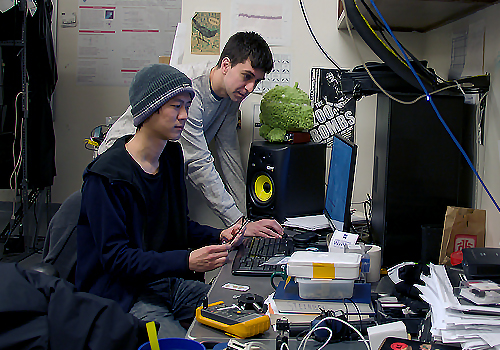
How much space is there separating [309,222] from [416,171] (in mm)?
569

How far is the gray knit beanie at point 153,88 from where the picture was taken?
1274 mm

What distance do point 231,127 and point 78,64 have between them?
79.1 inches

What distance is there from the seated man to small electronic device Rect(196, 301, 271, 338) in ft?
0.92

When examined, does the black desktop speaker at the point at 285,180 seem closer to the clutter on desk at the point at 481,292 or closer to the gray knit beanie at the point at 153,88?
the gray knit beanie at the point at 153,88

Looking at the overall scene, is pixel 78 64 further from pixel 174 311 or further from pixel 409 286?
pixel 409 286

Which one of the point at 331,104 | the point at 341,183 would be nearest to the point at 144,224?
the point at 341,183

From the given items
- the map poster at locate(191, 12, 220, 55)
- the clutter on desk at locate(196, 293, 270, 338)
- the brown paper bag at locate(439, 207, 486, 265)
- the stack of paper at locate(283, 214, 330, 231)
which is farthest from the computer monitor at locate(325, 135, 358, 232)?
the map poster at locate(191, 12, 220, 55)

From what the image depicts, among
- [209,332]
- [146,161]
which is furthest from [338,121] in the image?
[209,332]

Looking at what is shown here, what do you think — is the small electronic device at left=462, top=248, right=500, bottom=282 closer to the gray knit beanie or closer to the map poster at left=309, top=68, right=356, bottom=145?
the gray knit beanie

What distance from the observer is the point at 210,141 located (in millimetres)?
2207

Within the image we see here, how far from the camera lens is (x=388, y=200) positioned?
1.33 metres

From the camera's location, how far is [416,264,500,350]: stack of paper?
2.26ft

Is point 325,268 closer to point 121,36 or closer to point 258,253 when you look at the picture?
point 258,253

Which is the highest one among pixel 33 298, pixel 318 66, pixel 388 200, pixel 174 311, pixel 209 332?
pixel 318 66
